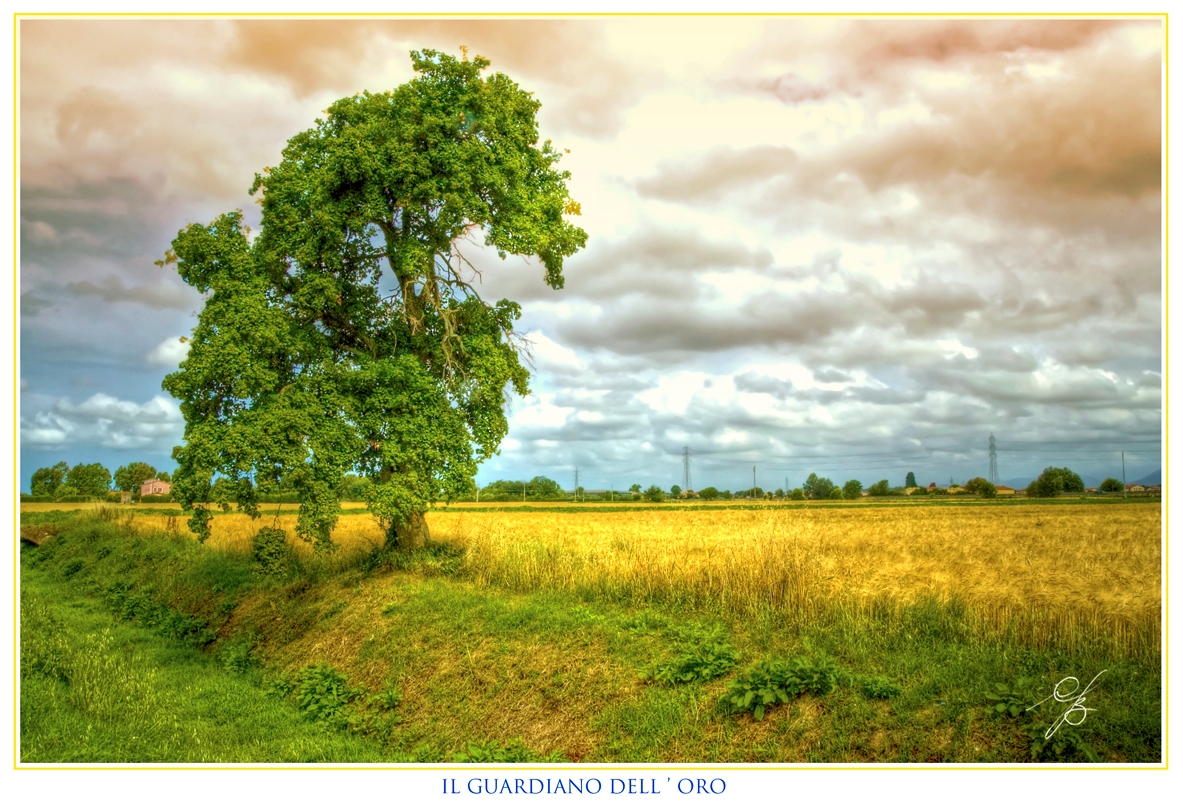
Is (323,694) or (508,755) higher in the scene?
(508,755)

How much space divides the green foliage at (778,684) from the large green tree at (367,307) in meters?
8.66

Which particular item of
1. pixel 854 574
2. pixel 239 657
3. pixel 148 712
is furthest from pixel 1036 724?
pixel 239 657

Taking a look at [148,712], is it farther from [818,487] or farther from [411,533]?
[818,487]

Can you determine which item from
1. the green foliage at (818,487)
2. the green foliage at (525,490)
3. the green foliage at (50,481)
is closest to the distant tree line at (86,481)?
the green foliage at (50,481)

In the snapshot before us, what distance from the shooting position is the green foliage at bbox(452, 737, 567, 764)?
9023 mm

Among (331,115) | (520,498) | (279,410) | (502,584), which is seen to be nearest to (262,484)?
(279,410)

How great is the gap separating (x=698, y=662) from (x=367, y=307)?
11929 mm

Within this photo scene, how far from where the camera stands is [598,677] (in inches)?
404

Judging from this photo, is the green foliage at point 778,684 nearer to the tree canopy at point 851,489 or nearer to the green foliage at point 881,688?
the green foliage at point 881,688

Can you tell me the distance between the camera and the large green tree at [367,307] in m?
14.6

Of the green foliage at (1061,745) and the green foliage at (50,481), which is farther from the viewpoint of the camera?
the green foliage at (50,481)
